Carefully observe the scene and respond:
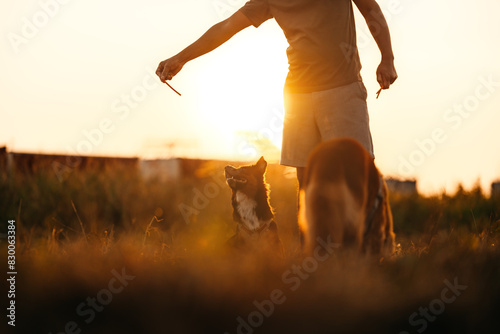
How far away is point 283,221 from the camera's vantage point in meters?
8.54

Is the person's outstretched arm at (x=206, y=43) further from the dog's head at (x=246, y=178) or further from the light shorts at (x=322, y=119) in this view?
the dog's head at (x=246, y=178)

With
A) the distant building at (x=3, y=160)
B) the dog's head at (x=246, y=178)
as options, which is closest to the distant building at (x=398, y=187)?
the dog's head at (x=246, y=178)

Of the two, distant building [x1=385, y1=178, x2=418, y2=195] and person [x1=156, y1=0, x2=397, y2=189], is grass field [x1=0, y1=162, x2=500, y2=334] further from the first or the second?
distant building [x1=385, y1=178, x2=418, y2=195]

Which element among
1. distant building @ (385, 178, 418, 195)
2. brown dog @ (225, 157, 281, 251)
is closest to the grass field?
brown dog @ (225, 157, 281, 251)

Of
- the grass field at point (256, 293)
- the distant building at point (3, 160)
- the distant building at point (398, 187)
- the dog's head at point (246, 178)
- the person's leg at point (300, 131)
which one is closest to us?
the grass field at point (256, 293)

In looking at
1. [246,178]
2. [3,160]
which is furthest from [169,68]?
[3,160]

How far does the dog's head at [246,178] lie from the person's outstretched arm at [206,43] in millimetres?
1475

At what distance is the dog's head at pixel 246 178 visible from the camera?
5215 millimetres

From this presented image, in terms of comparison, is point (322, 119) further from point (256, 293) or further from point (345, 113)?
point (256, 293)

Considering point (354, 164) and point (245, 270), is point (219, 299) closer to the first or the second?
point (245, 270)

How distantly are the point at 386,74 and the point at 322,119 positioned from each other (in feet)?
1.81

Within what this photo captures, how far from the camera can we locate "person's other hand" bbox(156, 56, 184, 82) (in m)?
4.05

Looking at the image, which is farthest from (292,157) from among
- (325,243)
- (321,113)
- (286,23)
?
(325,243)

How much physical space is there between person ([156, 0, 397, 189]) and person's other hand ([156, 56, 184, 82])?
2.90 feet
